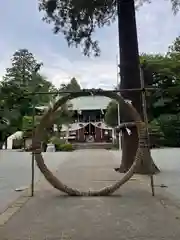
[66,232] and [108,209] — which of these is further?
[108,209]

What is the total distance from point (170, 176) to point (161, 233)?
732 centimetres

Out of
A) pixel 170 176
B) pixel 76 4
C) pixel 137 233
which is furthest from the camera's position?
pixel 76 4

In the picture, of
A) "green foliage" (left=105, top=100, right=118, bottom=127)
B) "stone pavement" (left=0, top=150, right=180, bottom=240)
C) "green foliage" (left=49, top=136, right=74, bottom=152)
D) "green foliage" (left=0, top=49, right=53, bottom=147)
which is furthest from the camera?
"green foliage" (left=105, top=100, right=118, bottom=127)

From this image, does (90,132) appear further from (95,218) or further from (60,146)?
(95,218)

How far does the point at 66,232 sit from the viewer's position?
17.9 feet

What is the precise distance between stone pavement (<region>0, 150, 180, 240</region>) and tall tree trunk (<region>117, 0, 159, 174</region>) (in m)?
4.19

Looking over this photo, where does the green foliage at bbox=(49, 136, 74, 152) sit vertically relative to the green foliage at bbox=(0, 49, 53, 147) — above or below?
below

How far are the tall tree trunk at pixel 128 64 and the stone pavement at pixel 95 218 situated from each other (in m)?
4.19

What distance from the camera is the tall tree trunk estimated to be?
43.7ft

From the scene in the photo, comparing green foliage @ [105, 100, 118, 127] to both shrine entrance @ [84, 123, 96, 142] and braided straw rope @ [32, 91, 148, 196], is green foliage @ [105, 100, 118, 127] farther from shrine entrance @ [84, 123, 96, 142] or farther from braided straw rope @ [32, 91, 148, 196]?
braided straw rope @ [32, 91, 148, 196]

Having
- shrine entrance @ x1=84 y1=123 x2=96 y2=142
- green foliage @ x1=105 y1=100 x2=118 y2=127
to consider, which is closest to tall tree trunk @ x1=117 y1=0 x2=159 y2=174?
green foliage @ x1=105 y1=100 x2=118 y2=127

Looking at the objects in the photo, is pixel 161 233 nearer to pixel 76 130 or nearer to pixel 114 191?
pixel 114 191

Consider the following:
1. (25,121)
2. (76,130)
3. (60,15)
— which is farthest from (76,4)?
(76,130)

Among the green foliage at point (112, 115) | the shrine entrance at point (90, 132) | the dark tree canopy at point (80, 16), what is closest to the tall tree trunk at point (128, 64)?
the dark tree canopy at point (80, 16)
